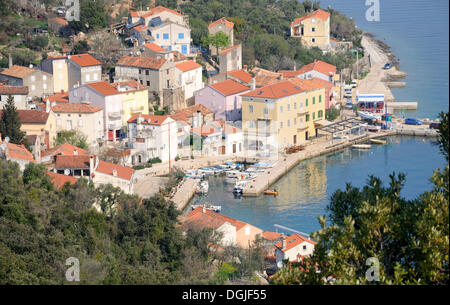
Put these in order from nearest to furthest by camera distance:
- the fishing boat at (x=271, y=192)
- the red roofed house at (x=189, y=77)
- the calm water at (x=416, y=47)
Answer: the fishing boat at (x=271, y=192) < the red roofed house at (x=189, y=77) < the calm water at (x=416, y=47)

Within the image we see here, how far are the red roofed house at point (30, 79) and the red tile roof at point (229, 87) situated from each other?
5.02 metres

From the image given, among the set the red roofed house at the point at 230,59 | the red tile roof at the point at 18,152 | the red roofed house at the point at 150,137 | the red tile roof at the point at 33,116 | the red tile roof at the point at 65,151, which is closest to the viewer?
the red tile roof at the point at 18,152

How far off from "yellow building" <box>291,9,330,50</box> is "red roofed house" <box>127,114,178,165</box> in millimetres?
14206

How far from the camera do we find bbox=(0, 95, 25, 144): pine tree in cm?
1819

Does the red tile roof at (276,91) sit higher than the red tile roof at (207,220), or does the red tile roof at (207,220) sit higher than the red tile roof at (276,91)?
the red tile roof at (276,91)

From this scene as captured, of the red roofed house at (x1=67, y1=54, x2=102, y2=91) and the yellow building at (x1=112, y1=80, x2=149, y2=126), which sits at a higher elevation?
the red roofed house at (x1=67, y1=54, x2=102, y2=91)

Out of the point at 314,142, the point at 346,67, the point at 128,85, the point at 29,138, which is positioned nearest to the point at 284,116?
the point at 314,142

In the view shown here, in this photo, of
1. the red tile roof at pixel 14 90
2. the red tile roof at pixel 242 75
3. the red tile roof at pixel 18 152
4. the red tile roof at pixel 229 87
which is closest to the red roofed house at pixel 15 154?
the red tile roof at pixel 18 152

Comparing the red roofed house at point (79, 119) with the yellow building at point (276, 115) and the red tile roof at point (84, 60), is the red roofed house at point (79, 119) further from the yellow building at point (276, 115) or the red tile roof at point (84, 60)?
the yellow building at point (276, 115)

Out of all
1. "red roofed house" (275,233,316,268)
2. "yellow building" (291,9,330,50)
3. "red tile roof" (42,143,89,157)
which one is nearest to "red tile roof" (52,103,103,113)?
"red tile roof" (42,143,89,157)

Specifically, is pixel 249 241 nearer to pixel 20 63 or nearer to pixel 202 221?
pixel 202 221

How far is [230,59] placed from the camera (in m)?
27.1

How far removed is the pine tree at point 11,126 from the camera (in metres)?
18.2

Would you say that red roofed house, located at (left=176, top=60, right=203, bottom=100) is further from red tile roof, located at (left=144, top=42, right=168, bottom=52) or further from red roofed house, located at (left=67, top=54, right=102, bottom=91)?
red roofed house, located at (left=67, top=54, right=102, bottom=91)
